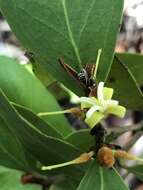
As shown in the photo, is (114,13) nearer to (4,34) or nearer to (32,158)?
(32,158)

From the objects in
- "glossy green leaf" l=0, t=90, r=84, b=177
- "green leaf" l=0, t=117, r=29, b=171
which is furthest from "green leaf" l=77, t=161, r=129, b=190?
"green leaf" l=0, t=117, r=29, b=171

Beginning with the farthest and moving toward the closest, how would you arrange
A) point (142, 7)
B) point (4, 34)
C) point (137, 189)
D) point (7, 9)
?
point (4, 34) < point (137, 189) < point (142, 7) < point (7, 9)

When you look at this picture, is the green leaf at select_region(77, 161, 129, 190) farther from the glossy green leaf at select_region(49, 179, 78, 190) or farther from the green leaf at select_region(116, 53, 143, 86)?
the green leaf at select_region(116, 53, 143, 86)

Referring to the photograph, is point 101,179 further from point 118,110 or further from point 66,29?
point 66,29

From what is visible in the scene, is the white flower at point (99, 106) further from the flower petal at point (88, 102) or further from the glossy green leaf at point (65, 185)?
the glossy green leaf at point (65, 185)

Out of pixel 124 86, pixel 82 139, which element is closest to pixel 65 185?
pixel 82 139

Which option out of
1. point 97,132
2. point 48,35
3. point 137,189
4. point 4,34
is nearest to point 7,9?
point 48,35

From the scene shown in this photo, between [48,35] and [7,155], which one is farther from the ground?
[48,35]

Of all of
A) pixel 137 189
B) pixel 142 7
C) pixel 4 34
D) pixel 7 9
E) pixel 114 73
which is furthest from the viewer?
pixel 4 34
